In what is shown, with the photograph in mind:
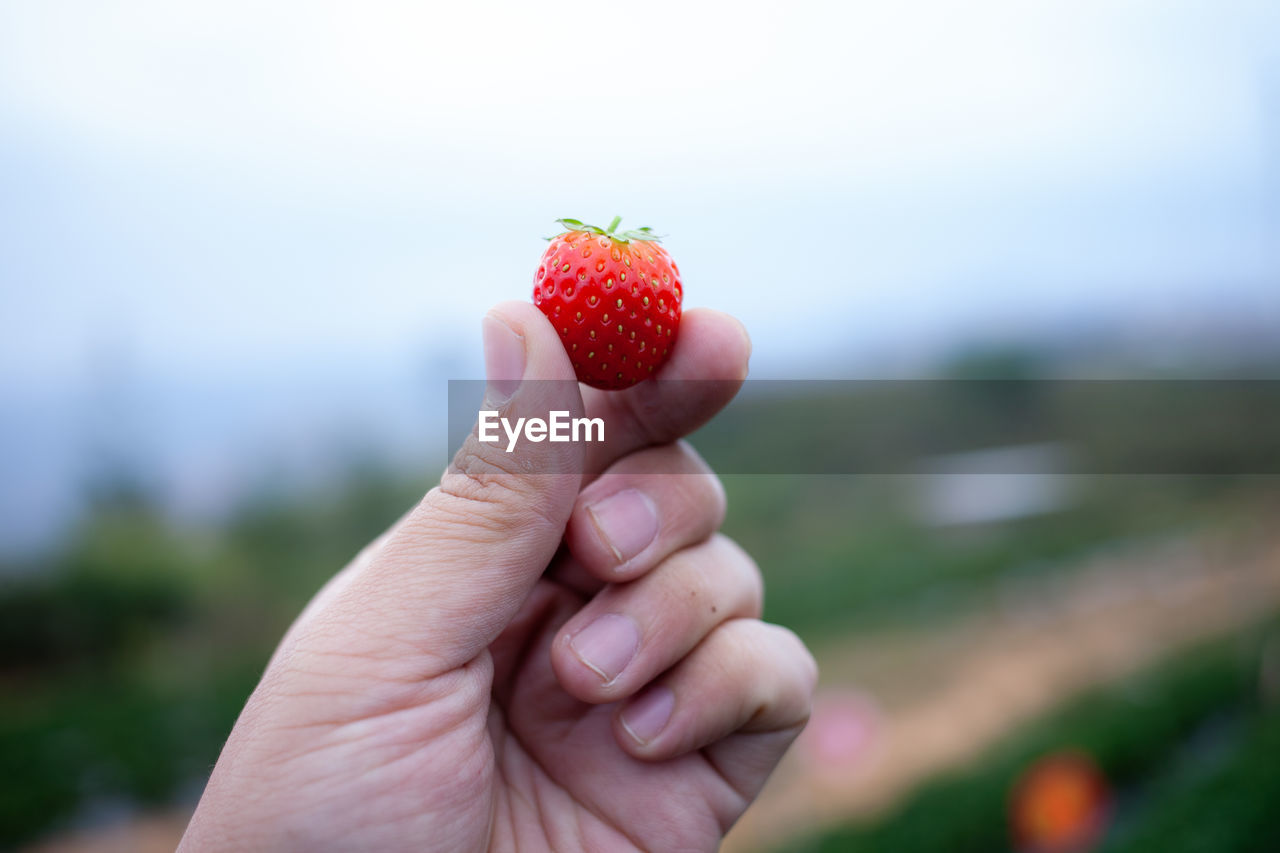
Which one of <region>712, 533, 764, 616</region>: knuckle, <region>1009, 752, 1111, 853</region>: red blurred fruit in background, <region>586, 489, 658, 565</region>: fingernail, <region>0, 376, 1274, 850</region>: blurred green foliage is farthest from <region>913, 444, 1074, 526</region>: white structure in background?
<region>586, 489, 658, 565</region>: fingernail

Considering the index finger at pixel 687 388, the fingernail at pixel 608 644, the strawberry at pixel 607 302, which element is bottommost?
the fingernail at pixel 608 644

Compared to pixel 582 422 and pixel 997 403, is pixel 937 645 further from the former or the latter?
pixel 997 403

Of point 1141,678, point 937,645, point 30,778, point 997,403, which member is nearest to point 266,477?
point 30,778

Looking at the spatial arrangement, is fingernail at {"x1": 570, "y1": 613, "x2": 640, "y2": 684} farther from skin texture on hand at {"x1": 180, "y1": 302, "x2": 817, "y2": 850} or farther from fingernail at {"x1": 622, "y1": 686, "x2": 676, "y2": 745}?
fingernail at {"x1": 622, "y1": 686, "x2": 676, "y2": 745}

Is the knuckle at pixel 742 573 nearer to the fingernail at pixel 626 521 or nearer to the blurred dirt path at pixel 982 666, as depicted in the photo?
the fingernail at pixel 626 521

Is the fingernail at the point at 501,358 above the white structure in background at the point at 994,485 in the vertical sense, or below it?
above

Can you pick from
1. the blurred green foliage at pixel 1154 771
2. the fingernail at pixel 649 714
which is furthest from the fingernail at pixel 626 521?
the blurred green foliage at pixel 1154 771
